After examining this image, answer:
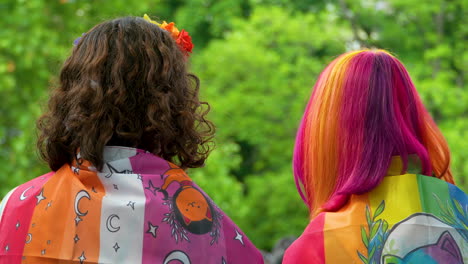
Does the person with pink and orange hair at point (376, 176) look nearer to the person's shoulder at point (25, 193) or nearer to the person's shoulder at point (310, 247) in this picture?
the person's shoulder at point (310, 247)

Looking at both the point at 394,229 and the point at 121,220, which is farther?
the point at 394,229

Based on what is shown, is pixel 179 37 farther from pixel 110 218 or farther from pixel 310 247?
pixel 310 247

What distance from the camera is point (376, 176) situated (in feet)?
7.88

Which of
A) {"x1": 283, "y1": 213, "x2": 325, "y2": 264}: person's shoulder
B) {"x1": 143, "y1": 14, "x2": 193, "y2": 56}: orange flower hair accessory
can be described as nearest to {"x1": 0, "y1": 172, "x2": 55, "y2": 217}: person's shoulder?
{"x1": 143, "y1": 14, "x2": 193, "y2": 56}: orange flower hair accessory

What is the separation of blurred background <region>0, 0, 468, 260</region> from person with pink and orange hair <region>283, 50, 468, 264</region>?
18.4 feet

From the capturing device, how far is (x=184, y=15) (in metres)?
15.7

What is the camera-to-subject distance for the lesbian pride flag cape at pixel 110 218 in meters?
2.22

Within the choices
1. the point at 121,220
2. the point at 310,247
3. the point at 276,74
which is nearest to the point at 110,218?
the point at 121,220

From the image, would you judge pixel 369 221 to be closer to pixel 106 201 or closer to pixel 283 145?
pixel 106 201

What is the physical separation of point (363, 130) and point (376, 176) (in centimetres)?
16

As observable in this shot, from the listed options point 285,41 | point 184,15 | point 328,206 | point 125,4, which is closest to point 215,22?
point 184,15

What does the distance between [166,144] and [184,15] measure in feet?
44.7

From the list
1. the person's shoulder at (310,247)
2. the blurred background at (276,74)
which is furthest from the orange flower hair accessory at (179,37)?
the blurred background at (276,74)

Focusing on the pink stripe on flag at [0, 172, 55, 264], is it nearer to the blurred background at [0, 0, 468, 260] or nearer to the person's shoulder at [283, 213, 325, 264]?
the person's shoulder at [283, 213, 325, 264]
